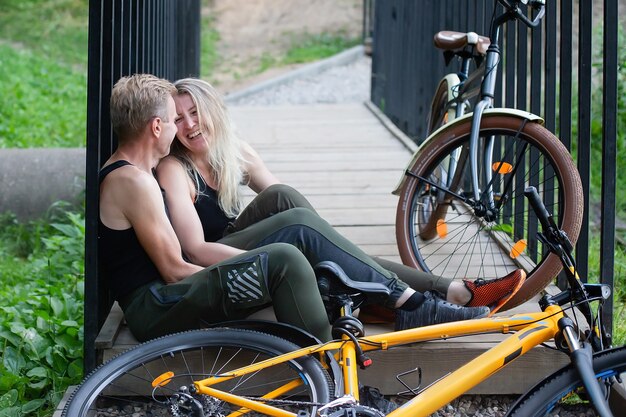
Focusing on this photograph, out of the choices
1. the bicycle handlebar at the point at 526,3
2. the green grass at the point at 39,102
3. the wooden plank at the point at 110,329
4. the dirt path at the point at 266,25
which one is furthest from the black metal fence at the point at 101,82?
the dirt path at the point at 266,25

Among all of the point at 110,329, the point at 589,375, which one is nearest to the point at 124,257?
the point at 110,329

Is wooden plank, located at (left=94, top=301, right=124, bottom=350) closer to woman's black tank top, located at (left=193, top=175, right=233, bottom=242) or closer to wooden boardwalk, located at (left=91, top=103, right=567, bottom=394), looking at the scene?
wooden boardwalk, located at (left=91, top=103, right=567, bottom=394)

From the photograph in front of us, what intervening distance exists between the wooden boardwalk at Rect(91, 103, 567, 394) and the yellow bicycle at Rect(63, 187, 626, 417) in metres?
0.35

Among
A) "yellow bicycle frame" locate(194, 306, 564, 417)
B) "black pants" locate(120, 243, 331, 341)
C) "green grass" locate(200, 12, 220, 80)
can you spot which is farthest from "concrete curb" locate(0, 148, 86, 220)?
"green grass" locate(200, 12, 220, 80)

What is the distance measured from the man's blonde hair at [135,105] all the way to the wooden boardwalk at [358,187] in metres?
0.71

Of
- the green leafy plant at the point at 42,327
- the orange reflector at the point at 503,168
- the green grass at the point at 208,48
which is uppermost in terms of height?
the green grass at the point at 208,48

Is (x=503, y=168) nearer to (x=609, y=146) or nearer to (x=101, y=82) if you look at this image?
(x=609, y=146)

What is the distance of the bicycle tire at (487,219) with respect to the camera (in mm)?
3650

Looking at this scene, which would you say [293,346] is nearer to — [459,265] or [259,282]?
[259,282]

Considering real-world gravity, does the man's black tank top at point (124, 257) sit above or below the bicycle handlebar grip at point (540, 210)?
below

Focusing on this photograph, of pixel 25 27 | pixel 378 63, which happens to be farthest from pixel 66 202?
pixel 25 27

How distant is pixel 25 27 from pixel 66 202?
11.3 m

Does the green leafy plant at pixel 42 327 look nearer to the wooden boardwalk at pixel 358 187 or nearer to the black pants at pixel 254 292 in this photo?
the wooden boardwalk at pixel 358 187

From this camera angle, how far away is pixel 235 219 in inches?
157
